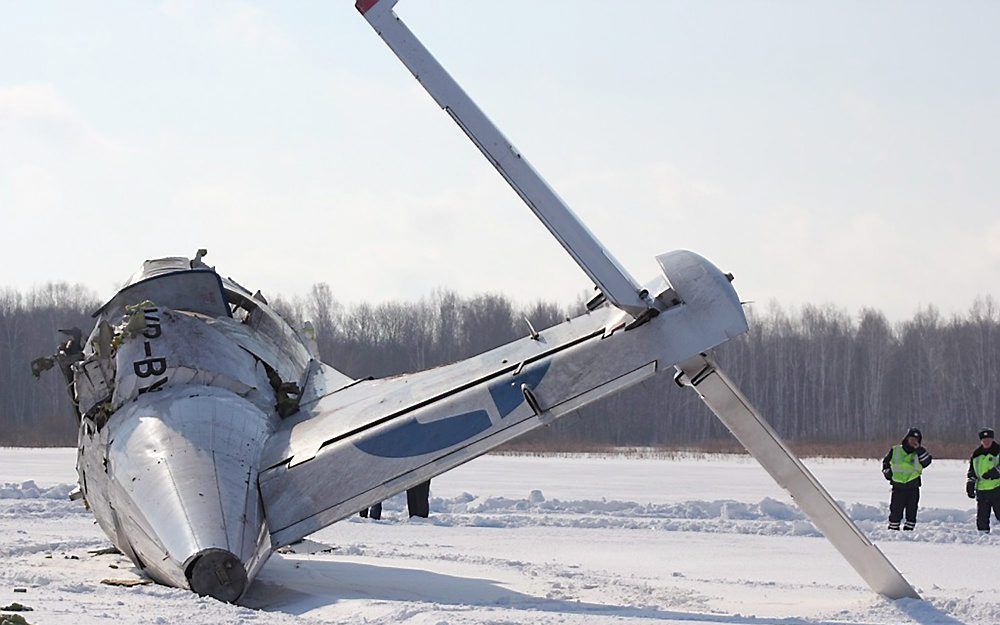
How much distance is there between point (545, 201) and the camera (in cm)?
1018

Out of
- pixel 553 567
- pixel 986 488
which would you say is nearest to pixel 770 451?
pixel 553 567

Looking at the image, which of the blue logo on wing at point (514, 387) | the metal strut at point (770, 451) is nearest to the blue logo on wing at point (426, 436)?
the blue logo on wing at point (514, 387)

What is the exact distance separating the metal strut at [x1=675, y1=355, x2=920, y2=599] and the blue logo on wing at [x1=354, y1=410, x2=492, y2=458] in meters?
1.72

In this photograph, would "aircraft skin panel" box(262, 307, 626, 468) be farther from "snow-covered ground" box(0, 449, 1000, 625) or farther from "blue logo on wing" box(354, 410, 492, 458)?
"snow-covered ground" box(0, 449, 1000, 625)

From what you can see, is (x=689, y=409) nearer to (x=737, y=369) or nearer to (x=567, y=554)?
(x=737, y=369)

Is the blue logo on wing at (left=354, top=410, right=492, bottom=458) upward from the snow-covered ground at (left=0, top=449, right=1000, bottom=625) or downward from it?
upward

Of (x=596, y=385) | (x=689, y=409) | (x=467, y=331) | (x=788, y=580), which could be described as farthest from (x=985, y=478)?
(x=467, y=331)

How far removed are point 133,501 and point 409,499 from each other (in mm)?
8804

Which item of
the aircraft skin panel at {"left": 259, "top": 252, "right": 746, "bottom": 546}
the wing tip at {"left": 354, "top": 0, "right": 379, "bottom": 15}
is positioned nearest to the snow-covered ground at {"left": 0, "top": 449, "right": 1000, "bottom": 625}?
the aircraft skin panel at {"left": 259, "top": 252, "right": 746, "bottom": 546}

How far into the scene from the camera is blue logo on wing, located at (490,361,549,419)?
10.4m

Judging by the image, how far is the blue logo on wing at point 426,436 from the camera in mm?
10422

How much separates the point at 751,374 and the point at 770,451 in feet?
214

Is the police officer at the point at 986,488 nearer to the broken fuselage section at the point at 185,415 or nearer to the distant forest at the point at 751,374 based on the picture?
the broken fuselage section at the point at 185,415

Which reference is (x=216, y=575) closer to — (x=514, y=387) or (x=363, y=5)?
(x=514, y=387)
